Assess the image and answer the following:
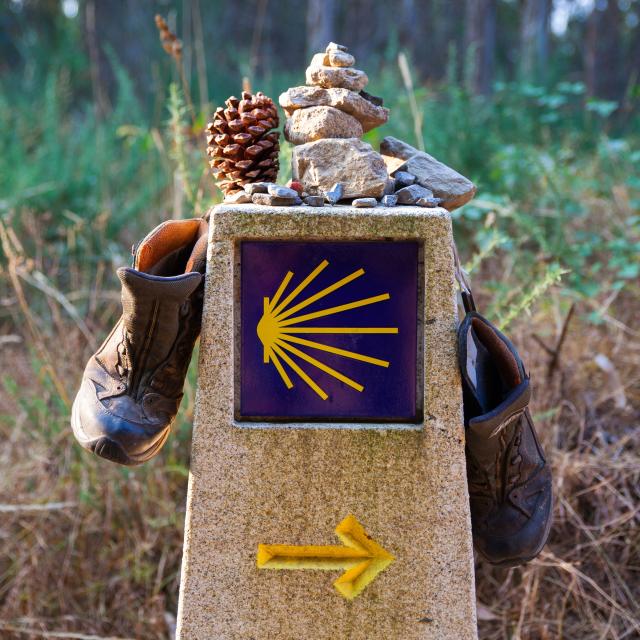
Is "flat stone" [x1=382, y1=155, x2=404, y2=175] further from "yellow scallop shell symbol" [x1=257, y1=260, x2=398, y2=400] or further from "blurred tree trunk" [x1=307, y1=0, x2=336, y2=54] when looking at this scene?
"blurred tree trunk" [x1=307, y1=0, x2=336, y2=54]

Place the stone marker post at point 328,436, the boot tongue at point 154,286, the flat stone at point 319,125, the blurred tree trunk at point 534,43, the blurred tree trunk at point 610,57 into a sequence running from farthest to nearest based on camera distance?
the blurred tree trunk at point 610,57, the blurred tree trunk at point 534,43, the flat stone at point 319,125, the stone marker post at point 328,436, the boot tongue at point 154,286

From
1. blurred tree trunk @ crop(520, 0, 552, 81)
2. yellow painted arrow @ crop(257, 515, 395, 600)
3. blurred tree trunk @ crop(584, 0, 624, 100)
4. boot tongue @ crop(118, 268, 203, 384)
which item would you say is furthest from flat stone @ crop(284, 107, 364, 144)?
blurred tree trunk @ crop(584, 0, 624, 100)

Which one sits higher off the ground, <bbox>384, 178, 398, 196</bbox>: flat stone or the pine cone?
the pine cone

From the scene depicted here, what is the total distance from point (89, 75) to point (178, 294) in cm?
949

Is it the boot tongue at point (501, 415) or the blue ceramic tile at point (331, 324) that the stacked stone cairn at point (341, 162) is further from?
the boot tongue at point (501, 415)

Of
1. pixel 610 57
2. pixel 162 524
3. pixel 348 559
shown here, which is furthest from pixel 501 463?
pixel 610 57

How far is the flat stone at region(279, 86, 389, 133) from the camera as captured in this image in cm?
169

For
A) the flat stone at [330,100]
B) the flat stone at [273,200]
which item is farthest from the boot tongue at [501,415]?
the flat stone at [330,100]

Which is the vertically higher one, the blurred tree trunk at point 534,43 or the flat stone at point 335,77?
the flat stone at point 335,77

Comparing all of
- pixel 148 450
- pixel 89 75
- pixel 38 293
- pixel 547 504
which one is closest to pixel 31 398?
pixel 38 293

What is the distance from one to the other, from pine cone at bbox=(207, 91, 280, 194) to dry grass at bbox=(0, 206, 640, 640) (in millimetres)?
959

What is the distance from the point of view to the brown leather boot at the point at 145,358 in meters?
1.46

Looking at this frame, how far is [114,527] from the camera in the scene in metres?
2.60

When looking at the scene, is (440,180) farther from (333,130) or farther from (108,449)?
(108,449)
